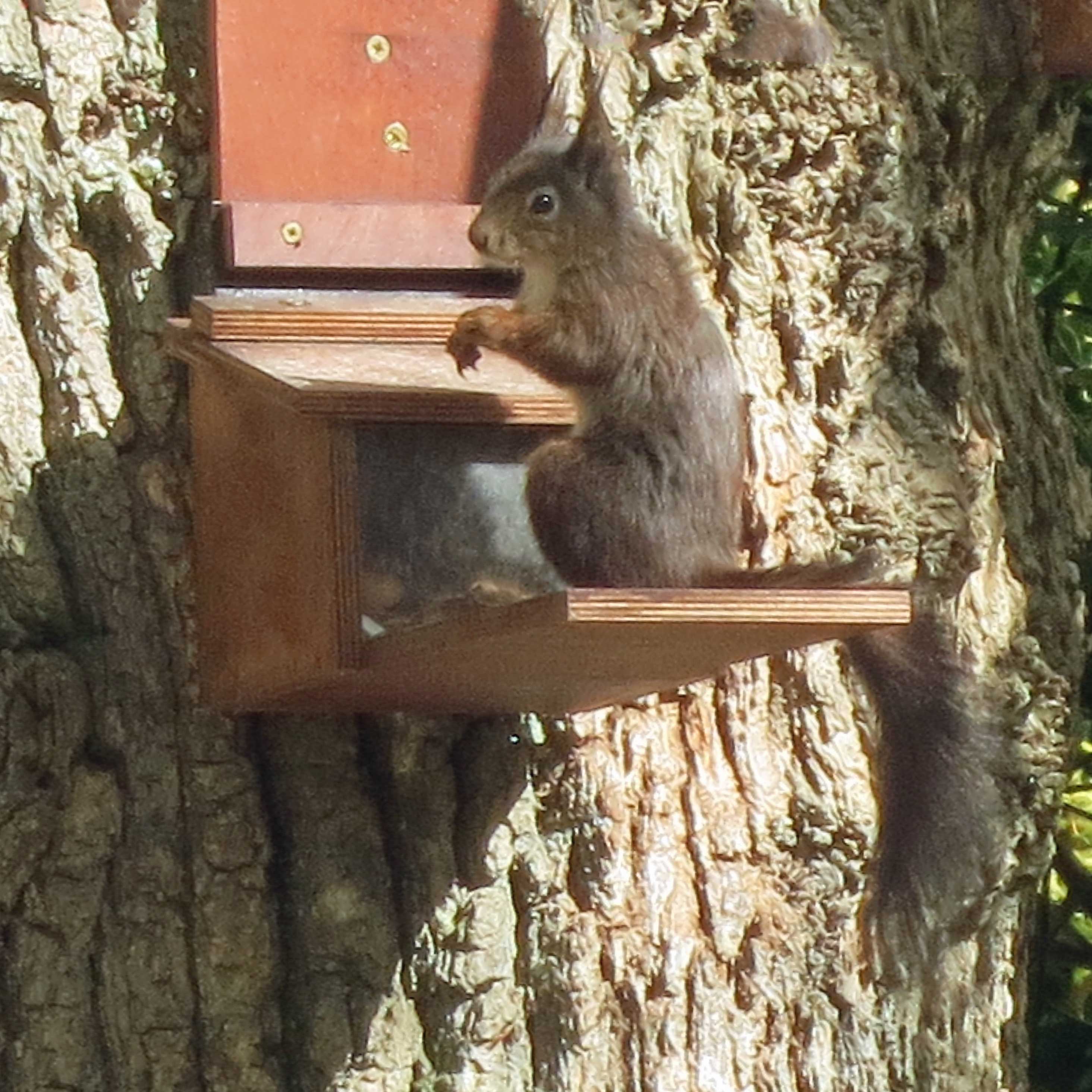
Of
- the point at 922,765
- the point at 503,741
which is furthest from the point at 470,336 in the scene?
the point at 922,765

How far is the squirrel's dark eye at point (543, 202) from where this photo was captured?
2.01 metres

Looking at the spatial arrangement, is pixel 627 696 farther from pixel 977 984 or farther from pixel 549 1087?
pixel 977 984

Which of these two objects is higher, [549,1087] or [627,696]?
[627,696]

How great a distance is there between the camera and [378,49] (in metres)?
2.10

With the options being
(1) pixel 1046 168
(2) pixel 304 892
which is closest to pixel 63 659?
(2) pixel 304 892

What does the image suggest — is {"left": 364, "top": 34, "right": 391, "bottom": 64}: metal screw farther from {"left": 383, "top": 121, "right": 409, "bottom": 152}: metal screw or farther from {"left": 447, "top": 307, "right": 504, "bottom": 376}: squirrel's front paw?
{"left": 447, "top": 307, "right": 504, "bottom": 376}: squirrel's front paw

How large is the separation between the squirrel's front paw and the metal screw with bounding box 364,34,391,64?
293 millimetres

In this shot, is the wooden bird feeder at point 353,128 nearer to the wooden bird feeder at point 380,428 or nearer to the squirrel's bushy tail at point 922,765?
the wooden bird feeder at point 380,428

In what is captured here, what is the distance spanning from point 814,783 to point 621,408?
48cm

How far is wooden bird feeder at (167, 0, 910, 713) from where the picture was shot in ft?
5.48

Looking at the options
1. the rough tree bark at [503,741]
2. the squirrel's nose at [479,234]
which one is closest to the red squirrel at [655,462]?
the squirrel's nose at [479,234]

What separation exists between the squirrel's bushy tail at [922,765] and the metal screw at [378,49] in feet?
2.18

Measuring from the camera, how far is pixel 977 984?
2.35 metres

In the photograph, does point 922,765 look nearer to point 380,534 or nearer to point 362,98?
point 380,534
